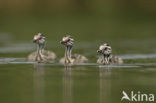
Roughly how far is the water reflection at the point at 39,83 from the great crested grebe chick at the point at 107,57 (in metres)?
2.11

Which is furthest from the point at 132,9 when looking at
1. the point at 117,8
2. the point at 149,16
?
the point at 149,16

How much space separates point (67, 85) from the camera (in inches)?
869

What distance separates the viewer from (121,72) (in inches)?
967

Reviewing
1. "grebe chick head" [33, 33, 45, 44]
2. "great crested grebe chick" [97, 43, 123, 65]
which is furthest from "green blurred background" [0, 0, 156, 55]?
"grebe chick head" [33, 33, 45, 44]

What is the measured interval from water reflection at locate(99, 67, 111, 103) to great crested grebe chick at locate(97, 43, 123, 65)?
1.21 meters

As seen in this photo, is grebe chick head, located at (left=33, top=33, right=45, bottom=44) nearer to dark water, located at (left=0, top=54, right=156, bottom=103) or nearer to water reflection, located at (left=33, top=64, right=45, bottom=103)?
dark water, located at (left=0, top=54, right=156, bottom=103)

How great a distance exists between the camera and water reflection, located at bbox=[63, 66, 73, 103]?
2022 cm

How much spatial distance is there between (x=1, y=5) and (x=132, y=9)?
823 centimetres

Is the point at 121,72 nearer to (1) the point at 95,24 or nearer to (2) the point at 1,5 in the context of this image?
(1) the point at 95,24

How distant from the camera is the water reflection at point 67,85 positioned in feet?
66.3

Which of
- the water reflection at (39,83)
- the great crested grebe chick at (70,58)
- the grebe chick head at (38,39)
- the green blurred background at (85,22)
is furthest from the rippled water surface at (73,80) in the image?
the green blurred background at (85,22)

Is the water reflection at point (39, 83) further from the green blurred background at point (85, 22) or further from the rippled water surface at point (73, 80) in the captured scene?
the green blurred background at point (85, 22)

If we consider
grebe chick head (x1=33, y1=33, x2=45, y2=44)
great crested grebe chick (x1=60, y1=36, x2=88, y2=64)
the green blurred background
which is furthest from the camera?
the green blurred background

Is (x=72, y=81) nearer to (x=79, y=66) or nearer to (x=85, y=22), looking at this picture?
(x=79, y=66)
